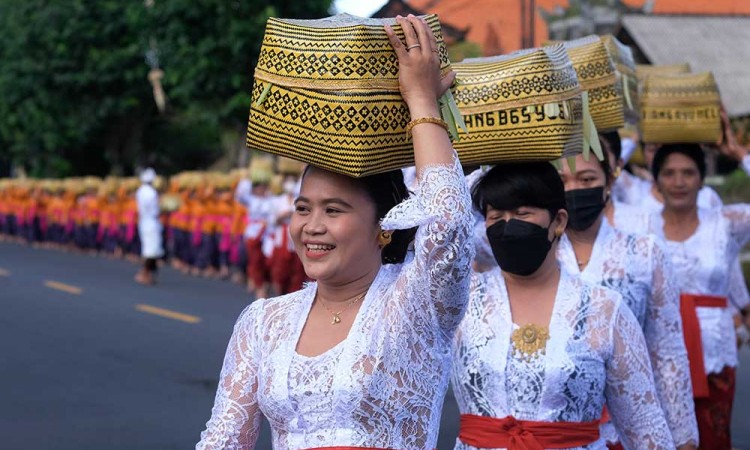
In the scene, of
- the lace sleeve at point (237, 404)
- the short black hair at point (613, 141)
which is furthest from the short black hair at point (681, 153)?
the lace sleeve at point (237, 404)

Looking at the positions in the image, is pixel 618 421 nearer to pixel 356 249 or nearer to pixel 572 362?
pixel 572 362

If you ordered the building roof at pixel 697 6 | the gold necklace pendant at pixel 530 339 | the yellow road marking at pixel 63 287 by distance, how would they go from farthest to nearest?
the building roof at pixel 697 6
the yellow road marking at pixel 63 287
the gold necklace pendant at pixel 530 339

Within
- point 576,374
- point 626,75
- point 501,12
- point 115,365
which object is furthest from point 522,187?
point 501,12

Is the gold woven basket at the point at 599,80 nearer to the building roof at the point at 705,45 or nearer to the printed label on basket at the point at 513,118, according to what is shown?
the printed label on basket at the point at 513,118

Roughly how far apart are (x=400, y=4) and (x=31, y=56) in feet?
50.8

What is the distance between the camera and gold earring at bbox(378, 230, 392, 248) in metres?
3.42

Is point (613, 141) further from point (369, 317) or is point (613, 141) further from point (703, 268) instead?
point (369, 317)

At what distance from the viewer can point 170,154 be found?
1780 inches

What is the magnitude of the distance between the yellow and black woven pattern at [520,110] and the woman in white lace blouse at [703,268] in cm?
222

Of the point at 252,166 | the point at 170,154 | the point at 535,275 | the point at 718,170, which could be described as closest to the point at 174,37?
the point at 252,166

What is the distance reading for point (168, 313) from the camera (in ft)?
52.5

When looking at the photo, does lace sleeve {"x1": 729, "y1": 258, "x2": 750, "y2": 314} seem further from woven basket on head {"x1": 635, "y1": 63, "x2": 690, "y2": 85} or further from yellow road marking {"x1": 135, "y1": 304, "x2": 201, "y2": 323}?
yellow road marking {"x1": 135, "y1": 304, "x2": 201, "y2": 323}

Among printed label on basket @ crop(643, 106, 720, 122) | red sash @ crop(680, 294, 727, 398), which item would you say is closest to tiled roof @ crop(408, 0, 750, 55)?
printed label on basket @ crop(643, 106, 720, 122)

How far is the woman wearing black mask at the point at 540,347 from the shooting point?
4371 millimetres
